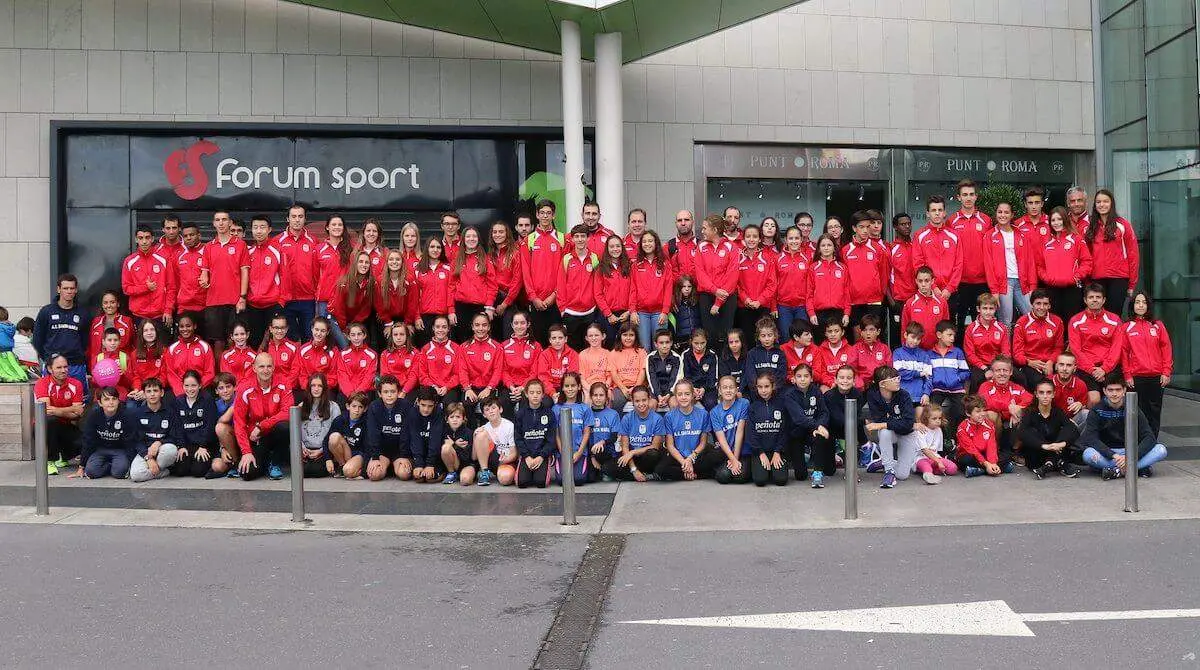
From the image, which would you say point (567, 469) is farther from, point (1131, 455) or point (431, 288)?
point (1131, 455)

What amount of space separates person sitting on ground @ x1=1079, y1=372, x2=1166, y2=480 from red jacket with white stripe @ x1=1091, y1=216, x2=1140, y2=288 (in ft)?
6.62

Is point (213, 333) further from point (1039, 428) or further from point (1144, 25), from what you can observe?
point (1144, 25)

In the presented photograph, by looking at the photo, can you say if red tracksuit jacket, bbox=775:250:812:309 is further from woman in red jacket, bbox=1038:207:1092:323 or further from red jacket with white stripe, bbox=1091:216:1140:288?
red jacket with white stripe, bbox=1091:216:1140:288

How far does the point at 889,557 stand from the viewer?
7.65 metres

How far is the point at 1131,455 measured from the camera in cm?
895

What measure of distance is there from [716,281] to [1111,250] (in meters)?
4.31

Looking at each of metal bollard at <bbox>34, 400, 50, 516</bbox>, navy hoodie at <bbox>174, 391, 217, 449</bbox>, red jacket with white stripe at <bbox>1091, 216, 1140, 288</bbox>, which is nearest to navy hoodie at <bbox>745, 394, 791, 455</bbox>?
red jacket with white stripe at <bbox>1091, 216, 1140, 288</bbox>

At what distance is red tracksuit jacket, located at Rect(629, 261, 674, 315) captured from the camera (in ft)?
39.9

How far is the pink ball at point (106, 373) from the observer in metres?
12.1

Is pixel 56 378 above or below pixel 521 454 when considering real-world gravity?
above

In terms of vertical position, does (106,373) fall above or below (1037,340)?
below

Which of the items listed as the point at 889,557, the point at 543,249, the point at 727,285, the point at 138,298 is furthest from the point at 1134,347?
the point at 138,298

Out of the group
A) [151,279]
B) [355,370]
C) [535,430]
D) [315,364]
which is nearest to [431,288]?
[355,370]

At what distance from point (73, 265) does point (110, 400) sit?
5.16 meters
